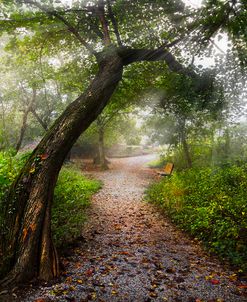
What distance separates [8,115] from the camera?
17906 mm

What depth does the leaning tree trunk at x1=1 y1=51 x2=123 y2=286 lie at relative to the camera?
4113 mm

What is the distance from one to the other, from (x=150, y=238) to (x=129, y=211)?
253 centimetres

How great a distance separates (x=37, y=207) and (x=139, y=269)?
213 cm

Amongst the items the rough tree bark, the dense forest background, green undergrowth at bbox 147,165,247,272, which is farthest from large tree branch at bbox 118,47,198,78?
green undergrowth at bbox 147,165,247,272

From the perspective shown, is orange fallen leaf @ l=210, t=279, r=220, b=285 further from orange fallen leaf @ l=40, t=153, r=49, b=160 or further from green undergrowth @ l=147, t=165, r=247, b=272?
orange fallen leaf @ l=40, t=153, r=49, b=160

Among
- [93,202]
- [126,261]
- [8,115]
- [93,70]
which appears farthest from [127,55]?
[8,115]

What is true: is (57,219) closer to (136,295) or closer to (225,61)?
(136,295)

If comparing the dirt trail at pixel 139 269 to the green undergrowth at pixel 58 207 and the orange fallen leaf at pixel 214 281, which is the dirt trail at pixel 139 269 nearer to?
the orange fallen leaf at pixel 214 281

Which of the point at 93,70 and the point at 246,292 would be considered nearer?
the point at 246,292

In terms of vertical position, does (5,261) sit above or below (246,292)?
above

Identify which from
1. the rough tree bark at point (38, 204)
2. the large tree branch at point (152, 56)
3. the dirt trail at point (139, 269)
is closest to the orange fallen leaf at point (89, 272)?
the dirt trail at point (139, 269)

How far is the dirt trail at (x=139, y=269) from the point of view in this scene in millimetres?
3893

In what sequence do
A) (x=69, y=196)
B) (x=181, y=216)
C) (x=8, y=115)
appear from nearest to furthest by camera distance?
(x=181, y=216), (x=69, y=196), (x=8, y=115)

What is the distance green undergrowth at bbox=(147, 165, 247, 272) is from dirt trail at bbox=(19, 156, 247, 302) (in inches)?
13.4
